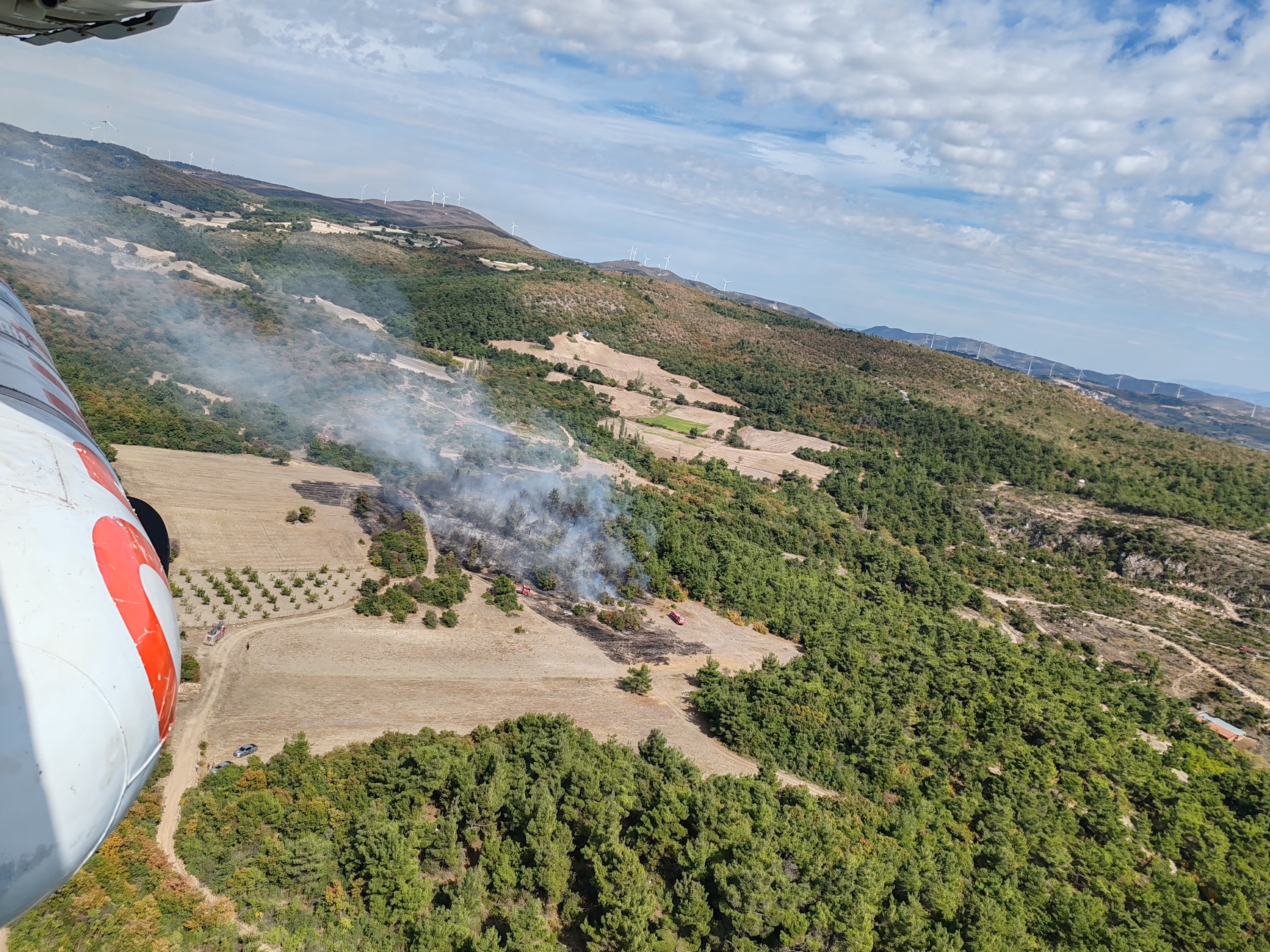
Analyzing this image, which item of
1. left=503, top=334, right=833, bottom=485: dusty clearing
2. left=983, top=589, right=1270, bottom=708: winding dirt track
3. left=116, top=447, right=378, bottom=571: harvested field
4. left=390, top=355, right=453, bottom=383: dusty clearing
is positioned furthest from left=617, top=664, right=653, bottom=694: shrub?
left=390, top=355, right=453, bottom=383: dusty clearing

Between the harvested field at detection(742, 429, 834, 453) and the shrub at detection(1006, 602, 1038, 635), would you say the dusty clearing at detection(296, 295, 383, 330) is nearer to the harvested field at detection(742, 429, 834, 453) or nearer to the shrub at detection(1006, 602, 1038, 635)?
the harvested field at detection(742, 429, 834, 453)

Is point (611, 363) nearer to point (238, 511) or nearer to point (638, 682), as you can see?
point (238, 511)

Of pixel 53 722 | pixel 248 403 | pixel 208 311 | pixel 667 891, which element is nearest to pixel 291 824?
pixel 667 891

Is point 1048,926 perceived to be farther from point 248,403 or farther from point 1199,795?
point 248,403

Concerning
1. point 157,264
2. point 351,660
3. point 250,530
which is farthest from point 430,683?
point 157,264

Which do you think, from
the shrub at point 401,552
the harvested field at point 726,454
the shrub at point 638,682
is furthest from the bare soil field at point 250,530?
the harvested field at point 726,454
